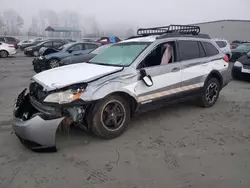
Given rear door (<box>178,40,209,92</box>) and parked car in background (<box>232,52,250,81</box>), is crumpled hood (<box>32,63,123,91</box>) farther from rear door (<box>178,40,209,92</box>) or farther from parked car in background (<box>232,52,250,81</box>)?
parked car in background (<box>232,52,250,81</box>)

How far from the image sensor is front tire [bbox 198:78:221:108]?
203 inches

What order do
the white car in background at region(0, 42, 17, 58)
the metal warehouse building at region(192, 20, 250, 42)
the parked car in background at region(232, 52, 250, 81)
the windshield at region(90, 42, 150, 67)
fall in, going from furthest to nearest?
the metal warehouse building at region(192, 20, 250, 42)
the white car in background at region(0, 42, 17, 58)
the parked car in background at region(232, 52, 250, 81)
the windshield at region(90, 42, 150, 67)

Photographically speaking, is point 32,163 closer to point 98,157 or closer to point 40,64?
point 98,157

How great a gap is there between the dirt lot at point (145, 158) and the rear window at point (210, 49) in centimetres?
158

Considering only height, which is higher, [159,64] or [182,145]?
[159,64]

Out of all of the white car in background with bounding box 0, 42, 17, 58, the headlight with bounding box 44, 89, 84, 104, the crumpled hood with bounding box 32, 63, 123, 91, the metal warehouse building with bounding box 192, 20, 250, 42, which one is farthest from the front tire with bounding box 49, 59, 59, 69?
the metal warehouse building with bounding box 192, 20, 250, 42

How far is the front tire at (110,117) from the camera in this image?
135 inches

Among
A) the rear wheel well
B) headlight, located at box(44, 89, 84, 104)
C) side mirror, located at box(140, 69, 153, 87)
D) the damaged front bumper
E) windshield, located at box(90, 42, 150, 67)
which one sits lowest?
the damaged front bumper

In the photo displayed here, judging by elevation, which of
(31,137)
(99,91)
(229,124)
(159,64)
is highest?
(159,64)

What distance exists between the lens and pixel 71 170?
2.85 meters

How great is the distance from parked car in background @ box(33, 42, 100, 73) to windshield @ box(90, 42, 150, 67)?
630cm

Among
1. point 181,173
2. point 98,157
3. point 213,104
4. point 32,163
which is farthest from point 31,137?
point 213,104

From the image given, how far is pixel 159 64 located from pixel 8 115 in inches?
132

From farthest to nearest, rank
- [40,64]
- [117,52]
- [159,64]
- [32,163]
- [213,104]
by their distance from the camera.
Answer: [40,64] → [213,104] → [117,52] → [159,64] → [32,163]
